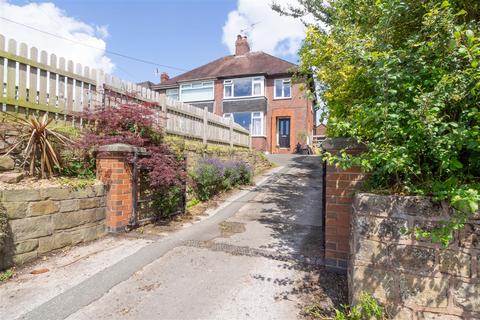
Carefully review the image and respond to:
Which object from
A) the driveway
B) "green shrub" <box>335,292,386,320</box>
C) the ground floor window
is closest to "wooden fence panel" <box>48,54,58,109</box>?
the driveway

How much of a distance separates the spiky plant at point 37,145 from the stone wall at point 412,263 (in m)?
4.20

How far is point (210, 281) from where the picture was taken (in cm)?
307

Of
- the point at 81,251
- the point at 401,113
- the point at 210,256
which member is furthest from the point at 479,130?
the point at 81,251

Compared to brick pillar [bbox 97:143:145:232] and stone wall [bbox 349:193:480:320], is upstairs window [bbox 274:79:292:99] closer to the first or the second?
brick pillar [bbox 97:143:145:232]

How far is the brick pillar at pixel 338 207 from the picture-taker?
3205 mm

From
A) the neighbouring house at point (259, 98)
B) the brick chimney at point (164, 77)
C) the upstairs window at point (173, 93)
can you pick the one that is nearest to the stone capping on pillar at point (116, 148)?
the neighbouring house at point (259, 98)

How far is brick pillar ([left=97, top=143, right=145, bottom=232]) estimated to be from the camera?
14.5 ft

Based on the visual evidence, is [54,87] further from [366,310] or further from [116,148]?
[366,310]

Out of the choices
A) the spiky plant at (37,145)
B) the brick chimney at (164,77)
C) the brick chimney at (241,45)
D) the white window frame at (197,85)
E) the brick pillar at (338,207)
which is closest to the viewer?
the brick pillar at (338,207)

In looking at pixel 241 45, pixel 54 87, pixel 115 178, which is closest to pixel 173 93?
pixel 241 45

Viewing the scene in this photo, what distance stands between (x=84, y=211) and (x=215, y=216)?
2723 mm

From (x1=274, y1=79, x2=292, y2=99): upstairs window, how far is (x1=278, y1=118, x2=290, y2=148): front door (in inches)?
69.5

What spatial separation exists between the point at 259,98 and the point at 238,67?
3761 millimetres

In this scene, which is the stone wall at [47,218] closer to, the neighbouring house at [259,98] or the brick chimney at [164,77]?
the neighbouring house at [259,98]
